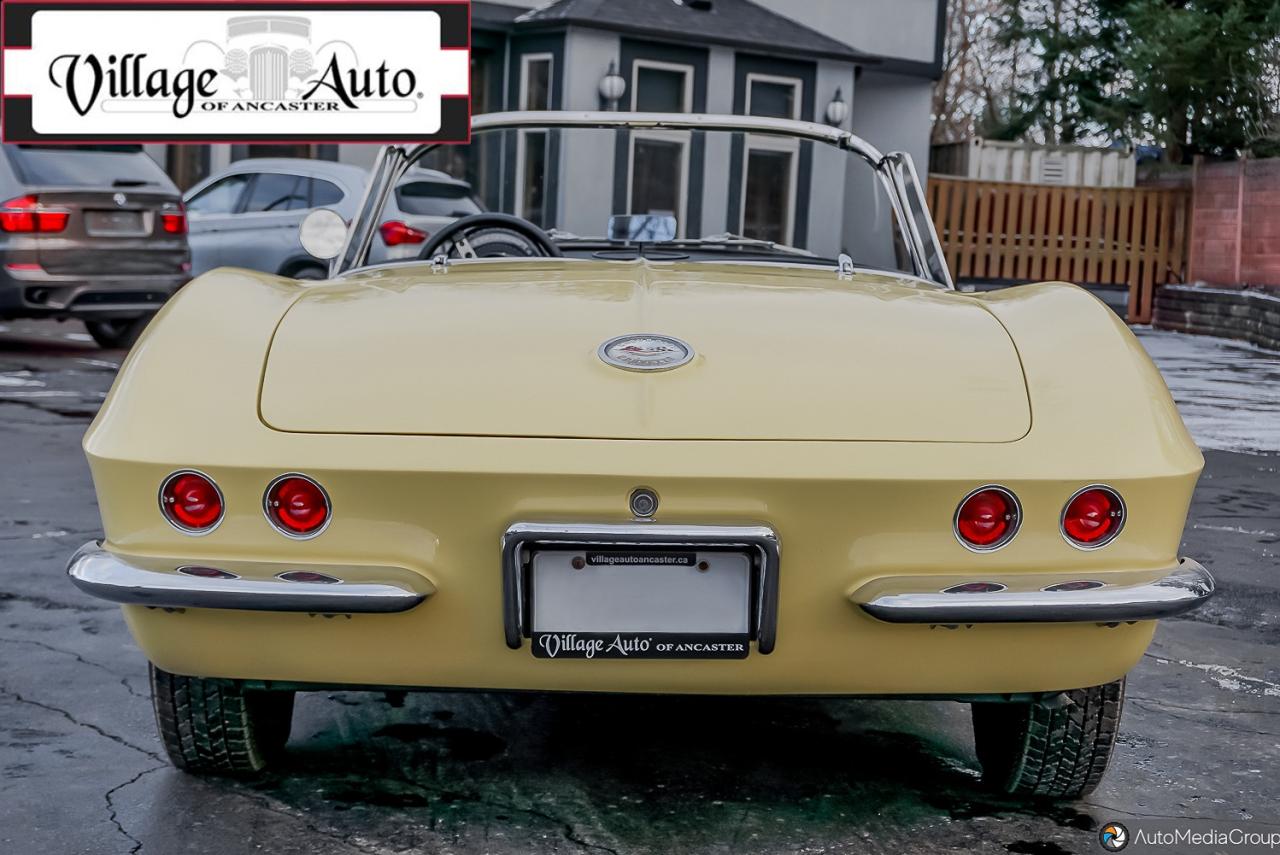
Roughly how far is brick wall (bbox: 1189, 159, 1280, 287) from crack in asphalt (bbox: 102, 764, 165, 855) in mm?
17630

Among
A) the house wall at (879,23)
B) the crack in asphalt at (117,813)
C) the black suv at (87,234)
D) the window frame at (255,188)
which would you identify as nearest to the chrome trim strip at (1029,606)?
the crack in asphalt at (117,813)


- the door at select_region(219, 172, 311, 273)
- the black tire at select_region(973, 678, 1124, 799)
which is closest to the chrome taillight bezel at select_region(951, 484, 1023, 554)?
the black tire at select_region(973, 678, 1124, 799)

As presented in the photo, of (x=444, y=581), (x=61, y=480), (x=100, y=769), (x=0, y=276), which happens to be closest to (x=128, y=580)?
(x=444, y=581)

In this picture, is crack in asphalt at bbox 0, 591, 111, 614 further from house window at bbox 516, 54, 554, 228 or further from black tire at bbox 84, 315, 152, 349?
black tire at bbox 84, 315, 152, 349

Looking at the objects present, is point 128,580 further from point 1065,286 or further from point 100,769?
point 1065,286

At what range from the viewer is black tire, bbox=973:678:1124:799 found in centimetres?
305

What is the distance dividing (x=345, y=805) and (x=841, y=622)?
3.45 ft

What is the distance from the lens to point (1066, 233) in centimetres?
2241

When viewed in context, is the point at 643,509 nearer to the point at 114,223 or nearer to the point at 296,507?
the point at 296,507

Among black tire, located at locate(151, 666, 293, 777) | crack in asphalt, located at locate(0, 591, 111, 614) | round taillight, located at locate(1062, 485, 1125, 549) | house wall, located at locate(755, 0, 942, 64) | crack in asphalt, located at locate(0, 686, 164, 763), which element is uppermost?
house wall, located at locate(755, 0, 942, 64)

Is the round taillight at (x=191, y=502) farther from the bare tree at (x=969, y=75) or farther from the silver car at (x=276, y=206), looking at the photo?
the bare tree at (x=969, y=75)

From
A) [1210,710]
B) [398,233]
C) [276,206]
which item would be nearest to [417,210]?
[398,233]

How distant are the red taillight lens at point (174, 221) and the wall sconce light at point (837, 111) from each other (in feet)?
26.8

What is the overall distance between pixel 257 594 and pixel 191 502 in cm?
21
